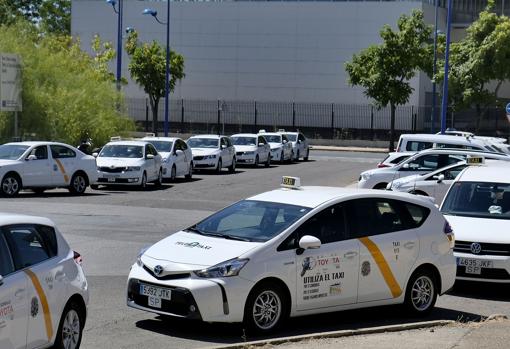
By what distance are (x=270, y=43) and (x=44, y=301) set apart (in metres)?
65.2

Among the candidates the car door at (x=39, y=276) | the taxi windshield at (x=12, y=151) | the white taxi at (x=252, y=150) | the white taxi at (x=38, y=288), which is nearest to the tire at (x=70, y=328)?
the white taxi at (x=38, y=288)

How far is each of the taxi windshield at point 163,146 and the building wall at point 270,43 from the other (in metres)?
36.9

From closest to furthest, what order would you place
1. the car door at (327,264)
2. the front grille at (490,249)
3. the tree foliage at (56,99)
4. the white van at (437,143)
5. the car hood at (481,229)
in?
the car door at (327,264) < the front grille at (490,249) < the car hood at (481,229) < the white van at (437,143) < the tree foliage at (56,99)

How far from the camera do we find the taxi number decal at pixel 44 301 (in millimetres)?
7875

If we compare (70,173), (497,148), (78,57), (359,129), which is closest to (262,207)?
(70,173)

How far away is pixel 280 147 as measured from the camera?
47188 millimetres

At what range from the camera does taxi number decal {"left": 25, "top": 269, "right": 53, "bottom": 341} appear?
788 cm

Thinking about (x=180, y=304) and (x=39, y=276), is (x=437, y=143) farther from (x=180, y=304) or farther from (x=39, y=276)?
(x=39, y=276)

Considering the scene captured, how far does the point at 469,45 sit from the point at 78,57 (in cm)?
2456

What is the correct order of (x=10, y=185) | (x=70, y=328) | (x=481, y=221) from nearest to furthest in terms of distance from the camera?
(x=70, y=328), (x=481, y=221), (x=10, y=185)

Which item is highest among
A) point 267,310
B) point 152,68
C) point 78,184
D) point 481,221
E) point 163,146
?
point 152,68

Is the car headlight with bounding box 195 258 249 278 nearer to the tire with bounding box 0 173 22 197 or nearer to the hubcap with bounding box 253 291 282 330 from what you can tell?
the hubcap with bounding box 253 291 282 330

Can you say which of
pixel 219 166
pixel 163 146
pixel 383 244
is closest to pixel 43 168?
pixel 163 146

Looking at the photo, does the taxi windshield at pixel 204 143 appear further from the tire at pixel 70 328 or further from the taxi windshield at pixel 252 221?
the tire at pixel 70 328
